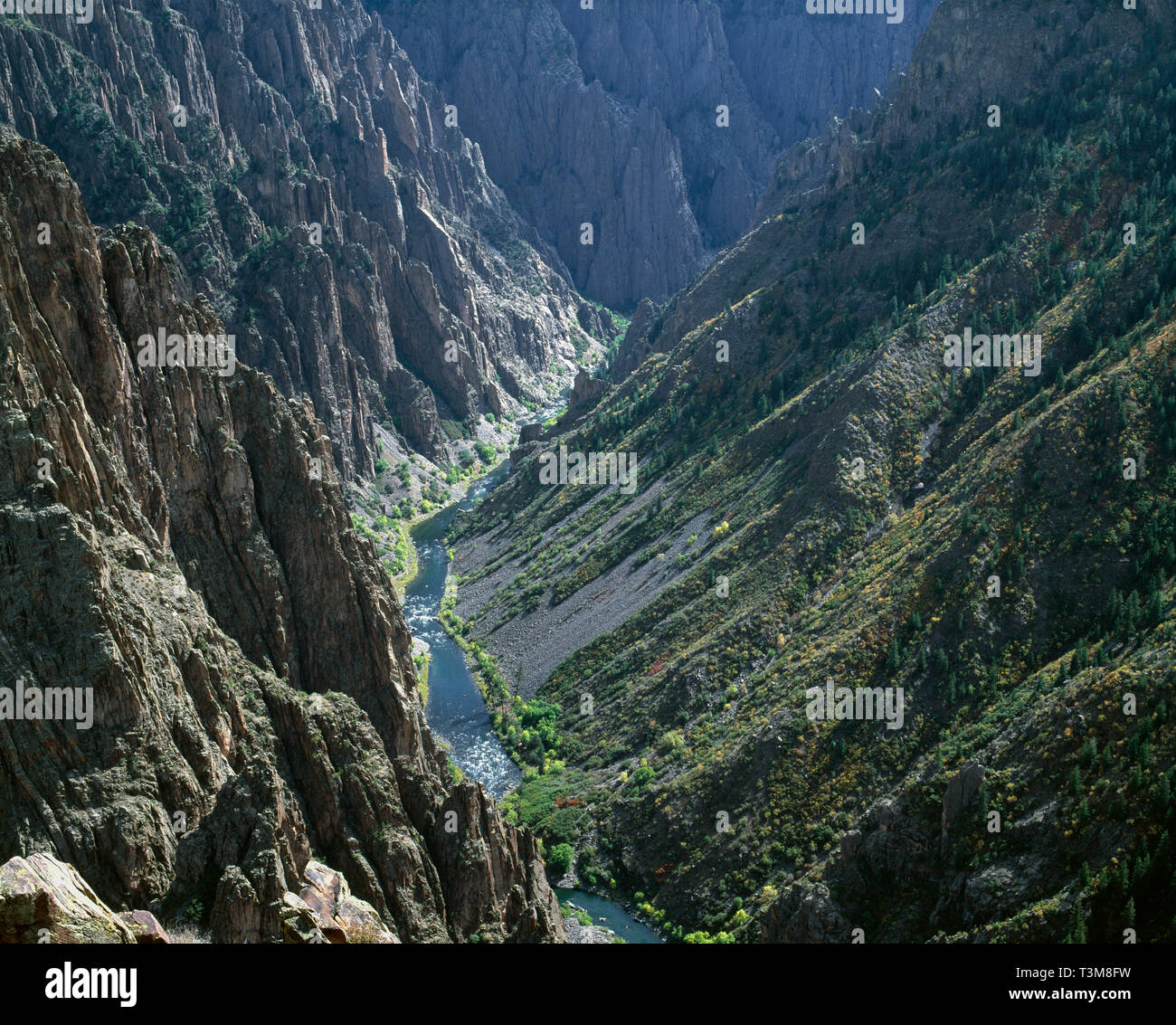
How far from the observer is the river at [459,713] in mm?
75062

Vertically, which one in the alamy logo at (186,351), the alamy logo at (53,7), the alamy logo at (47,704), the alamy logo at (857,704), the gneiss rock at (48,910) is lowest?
the gneiss rock at (48,910)

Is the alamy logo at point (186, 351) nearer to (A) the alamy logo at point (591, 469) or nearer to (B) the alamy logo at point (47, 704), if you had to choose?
(B) the alamy logo at point (47, 704)

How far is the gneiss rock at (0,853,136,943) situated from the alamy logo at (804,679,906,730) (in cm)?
5611

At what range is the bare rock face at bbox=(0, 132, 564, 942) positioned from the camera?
39781 millimetres


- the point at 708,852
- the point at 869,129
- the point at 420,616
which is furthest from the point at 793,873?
the point at 869,129

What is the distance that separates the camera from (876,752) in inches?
2891

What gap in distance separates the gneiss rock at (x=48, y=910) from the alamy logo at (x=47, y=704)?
12281mm

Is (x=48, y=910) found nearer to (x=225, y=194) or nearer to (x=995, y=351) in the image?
(x=995, y=351)

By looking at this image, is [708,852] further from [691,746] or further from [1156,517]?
[1156,517]

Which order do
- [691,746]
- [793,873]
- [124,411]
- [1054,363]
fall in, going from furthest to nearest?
[1054,363] < [691,746] < [793,873] < [124,411]

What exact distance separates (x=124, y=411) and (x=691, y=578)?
5811cm

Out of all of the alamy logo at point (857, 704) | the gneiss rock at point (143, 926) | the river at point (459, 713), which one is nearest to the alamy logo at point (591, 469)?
the river at point (459, 713)
